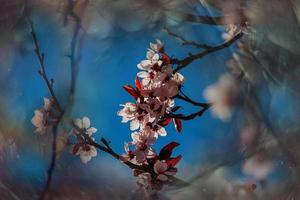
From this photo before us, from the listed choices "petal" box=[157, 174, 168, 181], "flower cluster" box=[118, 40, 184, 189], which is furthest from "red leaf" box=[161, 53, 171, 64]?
Answer: "petal" box=[157, 174, 168, 181]

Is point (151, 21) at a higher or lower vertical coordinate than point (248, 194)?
higher

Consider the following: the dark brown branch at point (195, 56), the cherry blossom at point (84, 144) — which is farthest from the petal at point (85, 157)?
the dark brown branch at point (195, 56)

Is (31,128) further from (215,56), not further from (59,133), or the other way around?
(215,56)

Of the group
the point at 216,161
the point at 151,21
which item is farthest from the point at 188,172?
the point at 151,21

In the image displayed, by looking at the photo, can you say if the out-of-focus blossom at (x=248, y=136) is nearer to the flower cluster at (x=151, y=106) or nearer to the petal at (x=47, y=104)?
the flower cluster at (x=151, y=106)

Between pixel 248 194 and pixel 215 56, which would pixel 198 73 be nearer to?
pixel 215 56

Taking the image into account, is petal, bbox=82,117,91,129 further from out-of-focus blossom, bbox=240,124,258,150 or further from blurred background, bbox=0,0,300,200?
out-of-focus blossom, bbox=240,124,258,150
